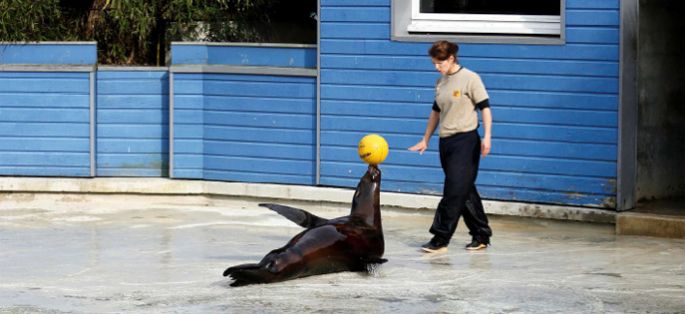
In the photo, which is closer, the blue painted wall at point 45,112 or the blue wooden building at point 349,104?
the blue wooden building at point 349,104

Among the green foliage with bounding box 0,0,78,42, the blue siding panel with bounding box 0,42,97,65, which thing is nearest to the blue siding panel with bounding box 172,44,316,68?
the blue siding panel with bounding box 0,42,97,65

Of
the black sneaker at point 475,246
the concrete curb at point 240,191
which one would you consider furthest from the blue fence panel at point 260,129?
the black sneaker at point 475,246

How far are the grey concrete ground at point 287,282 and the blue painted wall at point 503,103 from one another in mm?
371

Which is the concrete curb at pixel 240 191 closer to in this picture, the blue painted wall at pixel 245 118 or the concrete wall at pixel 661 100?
the blue painted wall at pixel 245 118

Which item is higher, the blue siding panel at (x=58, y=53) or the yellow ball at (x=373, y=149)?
the blue siding panel at (x=58, y=53)

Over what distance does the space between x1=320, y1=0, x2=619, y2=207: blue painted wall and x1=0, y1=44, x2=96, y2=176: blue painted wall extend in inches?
103

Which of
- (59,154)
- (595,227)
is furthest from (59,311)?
(59,154)

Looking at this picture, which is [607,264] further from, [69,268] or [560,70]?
[69,268]

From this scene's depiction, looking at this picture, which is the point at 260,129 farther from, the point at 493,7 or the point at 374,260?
the point at 374,260

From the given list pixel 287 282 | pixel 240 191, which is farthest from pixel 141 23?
pixel 287 282

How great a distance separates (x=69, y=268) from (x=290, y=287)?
1.92 meters

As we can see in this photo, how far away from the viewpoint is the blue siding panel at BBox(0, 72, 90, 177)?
14727 mm

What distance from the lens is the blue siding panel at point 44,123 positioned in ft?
48.3

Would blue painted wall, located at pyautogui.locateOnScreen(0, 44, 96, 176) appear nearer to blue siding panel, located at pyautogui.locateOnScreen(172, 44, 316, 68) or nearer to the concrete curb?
the concrete curb
